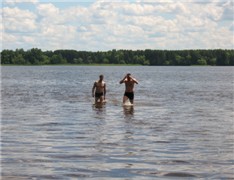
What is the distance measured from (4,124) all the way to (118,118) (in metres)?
4.84

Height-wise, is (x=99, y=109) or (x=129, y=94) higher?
(x=129, y=94)

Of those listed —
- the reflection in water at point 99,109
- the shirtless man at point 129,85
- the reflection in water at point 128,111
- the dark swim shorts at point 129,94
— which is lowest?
the reflection in water at point 99,109

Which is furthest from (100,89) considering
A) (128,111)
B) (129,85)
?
(128,111)

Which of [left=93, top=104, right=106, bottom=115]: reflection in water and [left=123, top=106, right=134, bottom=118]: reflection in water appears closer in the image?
[left=123, top=106, right=134, bottom=118]: reflection in water

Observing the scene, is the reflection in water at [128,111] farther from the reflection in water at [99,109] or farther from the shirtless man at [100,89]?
the shirtless man at [100,89]

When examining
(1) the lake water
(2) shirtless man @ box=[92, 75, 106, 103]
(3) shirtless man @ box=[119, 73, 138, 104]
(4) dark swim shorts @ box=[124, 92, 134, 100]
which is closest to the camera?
(1) the lake water

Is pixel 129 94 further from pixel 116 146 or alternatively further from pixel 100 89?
pixel 116 146

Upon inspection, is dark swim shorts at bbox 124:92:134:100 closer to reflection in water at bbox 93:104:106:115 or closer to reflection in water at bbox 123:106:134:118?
reflection in water at bbox 123:106:134:118

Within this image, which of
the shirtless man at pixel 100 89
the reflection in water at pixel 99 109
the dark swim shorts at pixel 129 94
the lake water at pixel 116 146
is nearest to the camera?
the lake water at pixel 116 146

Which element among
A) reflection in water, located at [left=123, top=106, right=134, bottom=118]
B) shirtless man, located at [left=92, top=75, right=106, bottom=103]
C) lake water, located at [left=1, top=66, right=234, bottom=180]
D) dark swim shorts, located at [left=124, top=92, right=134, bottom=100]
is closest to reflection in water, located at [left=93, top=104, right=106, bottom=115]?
shirtless man, located at [left=92, top=75, right=106, bottom=103]

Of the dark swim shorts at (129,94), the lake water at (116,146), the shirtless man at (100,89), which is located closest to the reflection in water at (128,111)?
the lake water at (116,146)

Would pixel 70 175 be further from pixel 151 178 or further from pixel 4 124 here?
pixel 4 124

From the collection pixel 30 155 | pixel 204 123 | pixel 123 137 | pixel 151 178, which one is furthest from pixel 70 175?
pixel 204 123

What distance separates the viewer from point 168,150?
13203mm
